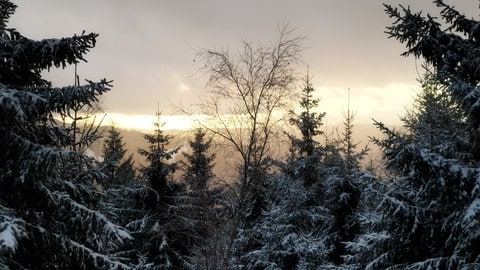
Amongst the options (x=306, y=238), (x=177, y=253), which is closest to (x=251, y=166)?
(x=306, y=238)

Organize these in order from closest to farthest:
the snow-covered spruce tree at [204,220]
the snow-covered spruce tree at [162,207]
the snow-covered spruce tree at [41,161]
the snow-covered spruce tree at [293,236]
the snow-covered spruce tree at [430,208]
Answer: the snow-covered spruce tree at [41,161], the snow-covered spruce tree at [430,208], the snow-covered spruce tree at [204,220], the snow-covered spruce tree at [293,236], the snow-covered spruce tree at [162,207]

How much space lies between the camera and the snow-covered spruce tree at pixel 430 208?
310 inches

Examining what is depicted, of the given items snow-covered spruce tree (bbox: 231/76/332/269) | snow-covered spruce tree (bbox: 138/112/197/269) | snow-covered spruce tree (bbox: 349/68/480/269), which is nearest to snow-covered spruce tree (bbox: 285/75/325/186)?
snow-covered spruce tree (bbox: 231/76/332/269)

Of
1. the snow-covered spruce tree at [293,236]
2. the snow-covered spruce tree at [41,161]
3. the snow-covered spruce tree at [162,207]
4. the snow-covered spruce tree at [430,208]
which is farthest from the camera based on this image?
the snow-covered spruce tree at [162,207]

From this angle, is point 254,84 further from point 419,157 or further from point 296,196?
point 419,157

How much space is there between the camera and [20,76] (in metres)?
7.78

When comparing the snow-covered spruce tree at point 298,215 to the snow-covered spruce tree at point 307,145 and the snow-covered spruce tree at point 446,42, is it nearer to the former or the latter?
the snow-covered spruce tree at point 307,145

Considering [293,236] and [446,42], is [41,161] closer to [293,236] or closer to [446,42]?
[446,42]

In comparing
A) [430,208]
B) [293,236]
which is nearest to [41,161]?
[430,208]

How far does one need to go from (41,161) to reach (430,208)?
7.28 meters

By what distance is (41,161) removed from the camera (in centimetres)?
646

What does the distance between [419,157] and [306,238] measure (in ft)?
38.5

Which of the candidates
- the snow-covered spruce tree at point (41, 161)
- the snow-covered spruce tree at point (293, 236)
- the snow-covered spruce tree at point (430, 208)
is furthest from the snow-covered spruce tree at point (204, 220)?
the snow-covered spruce tree at point (41, 161)

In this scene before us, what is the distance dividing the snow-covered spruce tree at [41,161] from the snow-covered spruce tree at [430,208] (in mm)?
5197
